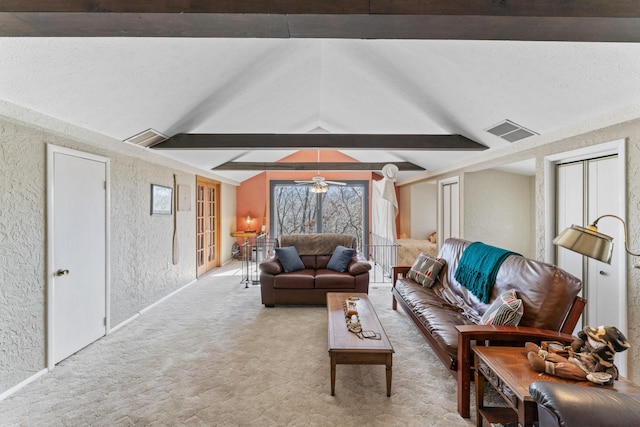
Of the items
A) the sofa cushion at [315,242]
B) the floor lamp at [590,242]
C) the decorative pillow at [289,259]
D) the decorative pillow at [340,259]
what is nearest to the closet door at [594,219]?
the floor lamp at [590,242]

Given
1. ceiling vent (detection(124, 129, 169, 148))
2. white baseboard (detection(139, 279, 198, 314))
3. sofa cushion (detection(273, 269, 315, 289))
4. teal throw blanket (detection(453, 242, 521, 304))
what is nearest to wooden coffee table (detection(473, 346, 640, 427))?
teal throw blanket (detection(453, 242, 521, 304))

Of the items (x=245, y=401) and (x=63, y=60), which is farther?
(x=245, y=401)

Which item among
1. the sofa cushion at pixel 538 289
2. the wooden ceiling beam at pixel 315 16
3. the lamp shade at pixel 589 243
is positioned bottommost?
the sofa cushion at pixel 538 289

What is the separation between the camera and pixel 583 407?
3.83ft

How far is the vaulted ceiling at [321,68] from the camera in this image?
4.30 ft

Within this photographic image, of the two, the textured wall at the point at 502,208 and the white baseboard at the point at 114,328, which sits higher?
the textured wall at the point at 502,208

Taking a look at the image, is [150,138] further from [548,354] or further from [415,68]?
[548,354]

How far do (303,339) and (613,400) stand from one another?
250cm

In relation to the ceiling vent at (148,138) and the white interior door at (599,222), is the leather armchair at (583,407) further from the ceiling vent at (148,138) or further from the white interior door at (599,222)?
the ceiling vent at (148,138)

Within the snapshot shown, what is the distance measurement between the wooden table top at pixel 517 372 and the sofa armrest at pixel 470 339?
7 centimetres

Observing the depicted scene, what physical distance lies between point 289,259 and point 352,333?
89.4 inches

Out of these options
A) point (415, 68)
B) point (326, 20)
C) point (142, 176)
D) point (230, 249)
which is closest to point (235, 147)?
point (142, 176)

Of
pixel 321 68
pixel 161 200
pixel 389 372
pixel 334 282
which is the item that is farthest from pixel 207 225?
pixel 389 372

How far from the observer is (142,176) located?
13.4ft
